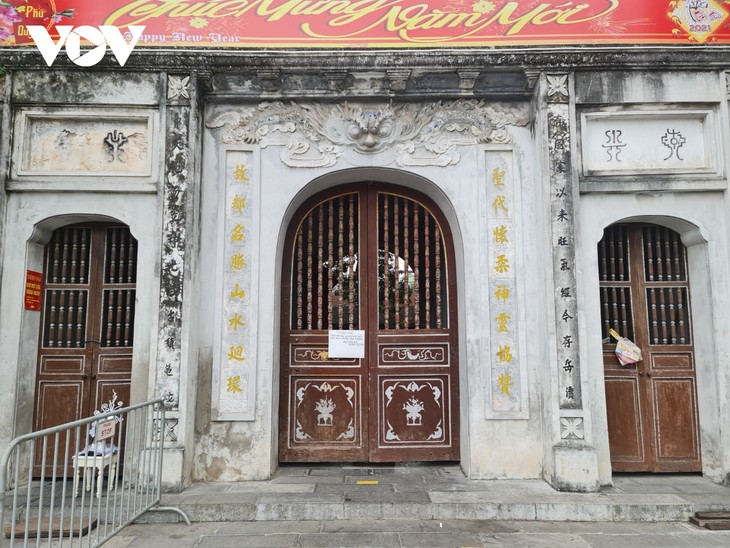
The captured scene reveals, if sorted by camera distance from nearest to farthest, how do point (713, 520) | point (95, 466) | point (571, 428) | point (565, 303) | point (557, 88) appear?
point (95, 466) → point (713, 520) → point (571, 428) → point (565, 303) → point (557, 88)

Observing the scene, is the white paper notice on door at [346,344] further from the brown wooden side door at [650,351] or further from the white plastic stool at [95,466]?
the brown wooden side door at [650,351]

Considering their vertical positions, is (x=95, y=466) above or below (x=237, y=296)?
below

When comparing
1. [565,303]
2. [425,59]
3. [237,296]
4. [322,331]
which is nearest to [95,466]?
[237,296]

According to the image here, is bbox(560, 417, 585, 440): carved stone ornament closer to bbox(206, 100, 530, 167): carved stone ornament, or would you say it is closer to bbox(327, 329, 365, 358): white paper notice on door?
bbox(327, 329, 365, 358): white paper notice on door

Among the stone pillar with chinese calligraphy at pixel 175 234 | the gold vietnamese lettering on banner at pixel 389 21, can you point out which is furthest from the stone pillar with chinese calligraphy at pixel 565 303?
the stone pillar with chinese calligraphy at pixel 175 234

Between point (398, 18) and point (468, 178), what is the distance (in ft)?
6.62

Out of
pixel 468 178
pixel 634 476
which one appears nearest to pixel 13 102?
pixel 468 178

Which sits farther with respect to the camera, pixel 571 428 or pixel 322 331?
pixel 322 331

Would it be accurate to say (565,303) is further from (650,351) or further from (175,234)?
(175,234)

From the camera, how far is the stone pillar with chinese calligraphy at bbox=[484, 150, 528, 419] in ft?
20.3

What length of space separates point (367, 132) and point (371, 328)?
2340 mm

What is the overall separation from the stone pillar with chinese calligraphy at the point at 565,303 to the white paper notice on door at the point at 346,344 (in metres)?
2.22

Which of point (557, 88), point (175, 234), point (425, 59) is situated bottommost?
point (175, 234)

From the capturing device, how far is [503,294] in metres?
6.31
